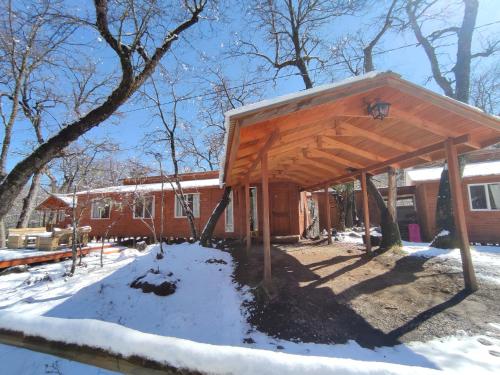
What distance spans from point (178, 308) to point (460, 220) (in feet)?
18.3

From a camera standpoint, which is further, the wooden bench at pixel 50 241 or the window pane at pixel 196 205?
the window pane at pixel 196 205

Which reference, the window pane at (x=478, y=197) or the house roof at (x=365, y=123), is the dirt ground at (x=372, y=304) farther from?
the window pane at (x=478, y=197)

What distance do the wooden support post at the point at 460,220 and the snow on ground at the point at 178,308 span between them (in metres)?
1.24

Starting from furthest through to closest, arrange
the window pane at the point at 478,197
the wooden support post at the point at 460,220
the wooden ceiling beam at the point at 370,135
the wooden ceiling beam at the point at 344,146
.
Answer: the window pane at the point at 478,197 < the wooden ceiling beam at the point at 344,146 < the wooden ceiling beam at the point at 370,135 < the wooden support post at the point at 460,220

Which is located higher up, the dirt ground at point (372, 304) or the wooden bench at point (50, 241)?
the wooden bench at point (50, 241)

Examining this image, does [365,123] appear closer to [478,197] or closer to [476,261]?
[476,261]

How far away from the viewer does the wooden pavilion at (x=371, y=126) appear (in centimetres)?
391

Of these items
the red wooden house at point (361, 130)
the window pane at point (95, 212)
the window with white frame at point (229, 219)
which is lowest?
the window with white frame at point (229, 219)

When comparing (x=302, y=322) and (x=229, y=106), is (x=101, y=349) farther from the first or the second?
(x=229, y=106)

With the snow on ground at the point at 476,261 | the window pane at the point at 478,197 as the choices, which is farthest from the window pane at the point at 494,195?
the snow on ground at the point at 476,261

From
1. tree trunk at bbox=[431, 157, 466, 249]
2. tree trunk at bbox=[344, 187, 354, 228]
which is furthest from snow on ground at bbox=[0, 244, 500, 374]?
tree trunk at bbox=[344, 187, 354, 228]

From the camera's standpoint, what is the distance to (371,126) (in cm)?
532

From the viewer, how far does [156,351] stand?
1.27m

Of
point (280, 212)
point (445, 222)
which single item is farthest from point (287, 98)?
point (280, 212)
